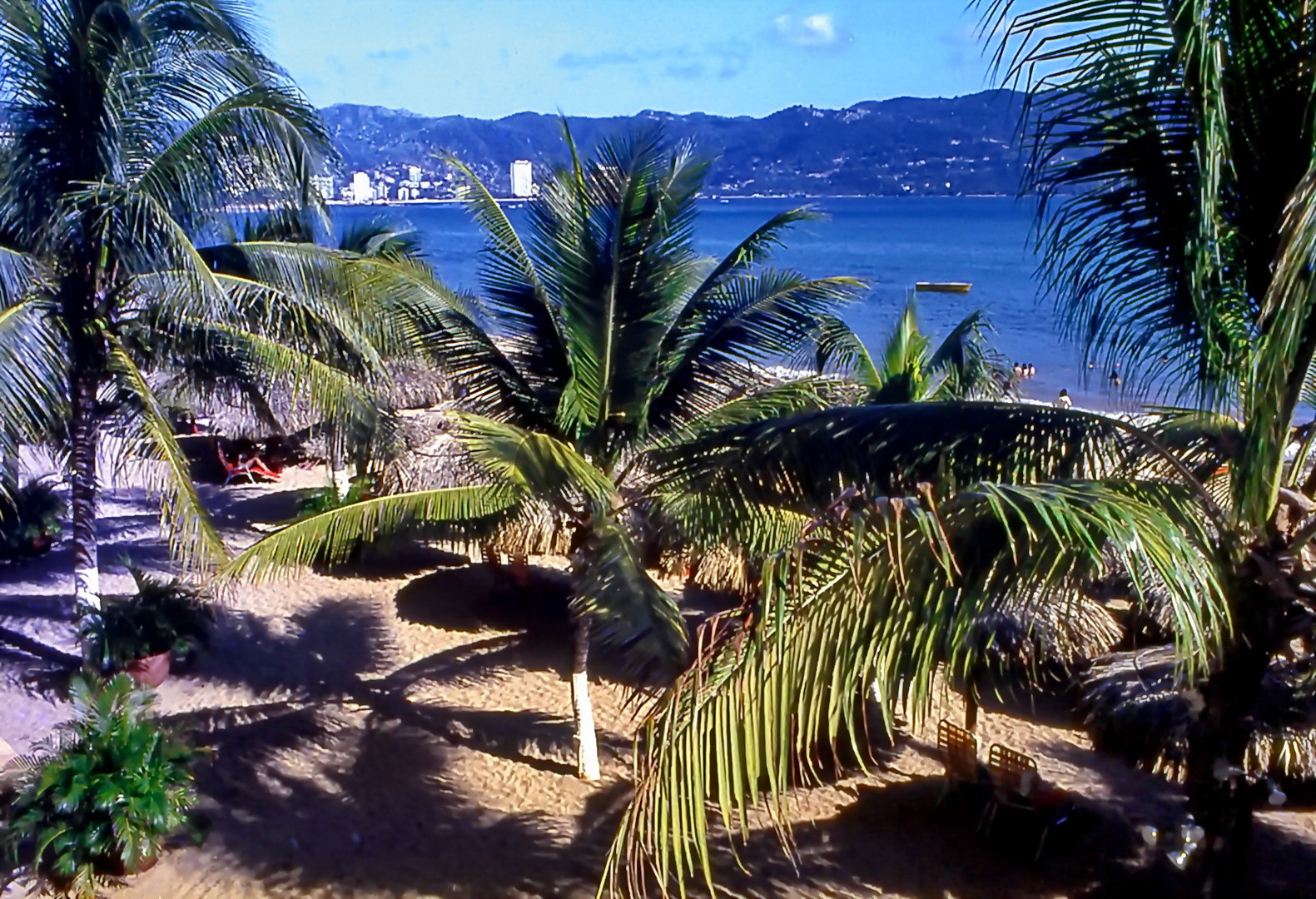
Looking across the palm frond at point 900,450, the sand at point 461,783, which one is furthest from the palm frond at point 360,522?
the palm frond at point 900,450

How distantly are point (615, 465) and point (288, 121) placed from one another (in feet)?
10.6

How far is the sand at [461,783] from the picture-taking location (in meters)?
6.58

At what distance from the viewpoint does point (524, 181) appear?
24.0 ft

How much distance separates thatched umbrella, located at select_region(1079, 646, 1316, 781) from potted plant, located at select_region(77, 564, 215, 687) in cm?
692

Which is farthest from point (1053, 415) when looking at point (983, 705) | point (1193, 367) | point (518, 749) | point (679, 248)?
point (983, 705)

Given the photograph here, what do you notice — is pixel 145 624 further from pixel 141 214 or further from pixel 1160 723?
pixel 1160 723

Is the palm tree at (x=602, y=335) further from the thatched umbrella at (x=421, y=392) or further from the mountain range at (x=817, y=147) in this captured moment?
the mountain range at (x=817, y=147)

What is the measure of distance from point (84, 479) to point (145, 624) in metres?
1.28

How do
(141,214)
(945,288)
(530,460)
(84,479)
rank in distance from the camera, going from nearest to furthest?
(530,460)
(141,214)
(84,479)
(945,288)

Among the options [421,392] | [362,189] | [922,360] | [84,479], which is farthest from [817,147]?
[84,479]

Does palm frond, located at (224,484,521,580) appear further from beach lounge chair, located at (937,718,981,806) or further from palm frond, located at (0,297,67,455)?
beach lounge chair, located at (937,718,981,806)

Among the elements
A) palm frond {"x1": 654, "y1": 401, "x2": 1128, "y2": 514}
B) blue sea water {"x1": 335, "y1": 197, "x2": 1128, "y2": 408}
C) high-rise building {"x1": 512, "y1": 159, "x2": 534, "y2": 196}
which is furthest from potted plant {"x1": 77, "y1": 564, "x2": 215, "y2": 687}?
palm frond {"x1": 654, "y1": 401, "x2": 1128, "y2": 514}

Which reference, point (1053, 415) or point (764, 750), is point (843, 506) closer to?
point (764, 750)

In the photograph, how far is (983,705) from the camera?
984 centimetres
